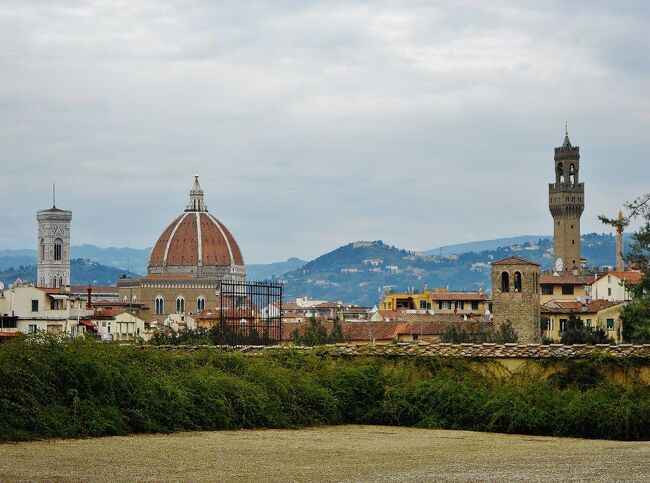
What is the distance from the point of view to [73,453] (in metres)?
16.6

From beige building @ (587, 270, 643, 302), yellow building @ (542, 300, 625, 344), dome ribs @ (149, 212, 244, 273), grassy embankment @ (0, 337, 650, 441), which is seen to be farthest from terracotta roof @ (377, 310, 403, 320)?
grassy embankment @ (0, 337, 650, 441)

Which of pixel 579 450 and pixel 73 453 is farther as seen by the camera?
pixel 579 450

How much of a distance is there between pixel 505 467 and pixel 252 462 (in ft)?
9.00

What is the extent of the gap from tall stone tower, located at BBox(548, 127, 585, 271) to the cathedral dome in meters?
35.9

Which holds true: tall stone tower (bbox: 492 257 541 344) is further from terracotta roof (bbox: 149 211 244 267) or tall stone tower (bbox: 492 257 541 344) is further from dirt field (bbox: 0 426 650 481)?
terracotta roof (bbox: 149 211 244 267)

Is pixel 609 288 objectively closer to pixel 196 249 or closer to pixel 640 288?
pixel 640 288

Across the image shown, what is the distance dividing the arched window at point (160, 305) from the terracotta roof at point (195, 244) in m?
10.3

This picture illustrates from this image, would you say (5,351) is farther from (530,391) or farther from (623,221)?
(623,221)

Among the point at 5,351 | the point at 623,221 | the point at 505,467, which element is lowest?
the point at 505,467

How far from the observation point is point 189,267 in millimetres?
149500

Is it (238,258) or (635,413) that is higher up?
(238,258)

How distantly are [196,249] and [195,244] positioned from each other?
3.73ft

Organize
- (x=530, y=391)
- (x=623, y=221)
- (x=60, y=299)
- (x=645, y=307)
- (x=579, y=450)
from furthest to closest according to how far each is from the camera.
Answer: (x=60, y=299)
(x=645, y=307)
(x=623, y=221)
(x=530, y=391)
(x=579, y=450)

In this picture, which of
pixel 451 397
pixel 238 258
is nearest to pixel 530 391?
pixel 451 397
